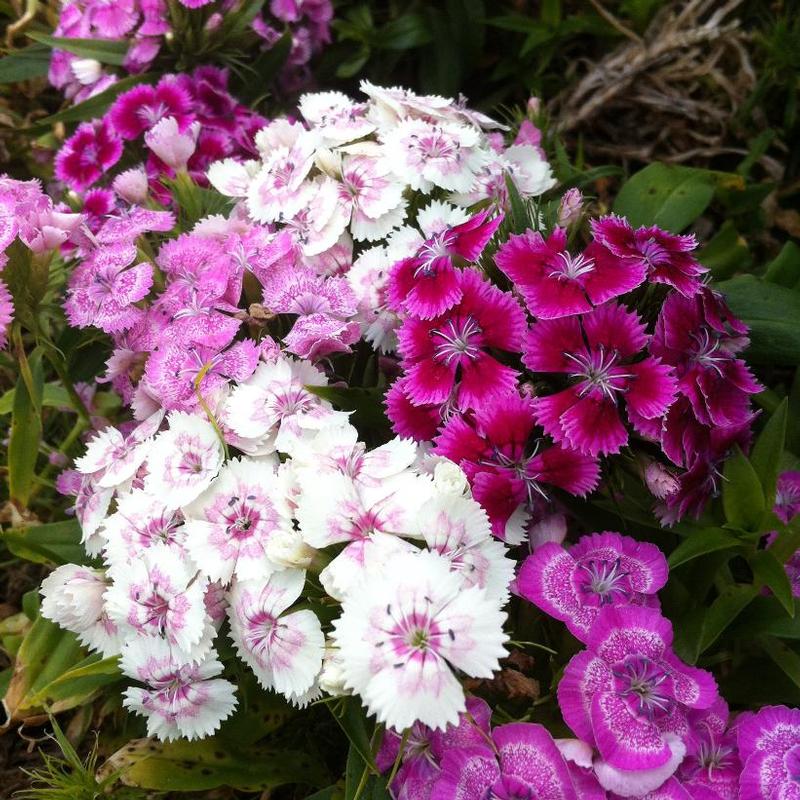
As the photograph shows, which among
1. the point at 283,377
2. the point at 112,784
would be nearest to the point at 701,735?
the point at 283,377

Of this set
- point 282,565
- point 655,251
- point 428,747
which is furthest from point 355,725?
point 655,251

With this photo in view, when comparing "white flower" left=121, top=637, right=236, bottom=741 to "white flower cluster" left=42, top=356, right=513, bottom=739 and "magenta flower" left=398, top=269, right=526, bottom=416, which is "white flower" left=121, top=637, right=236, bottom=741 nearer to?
"white flower cluster" left=42, top=356, right=513, bottom=739

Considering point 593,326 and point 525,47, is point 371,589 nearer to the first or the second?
point 593,326

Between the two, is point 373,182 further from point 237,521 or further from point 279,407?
point 237,521

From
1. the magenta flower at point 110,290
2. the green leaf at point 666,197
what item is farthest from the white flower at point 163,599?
the green leaf at point 666,197

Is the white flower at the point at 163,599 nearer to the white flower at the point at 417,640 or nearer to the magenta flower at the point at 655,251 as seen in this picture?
the white flower at the point at 417,640

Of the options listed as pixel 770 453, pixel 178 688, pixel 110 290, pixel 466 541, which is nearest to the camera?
pixel 466 541
